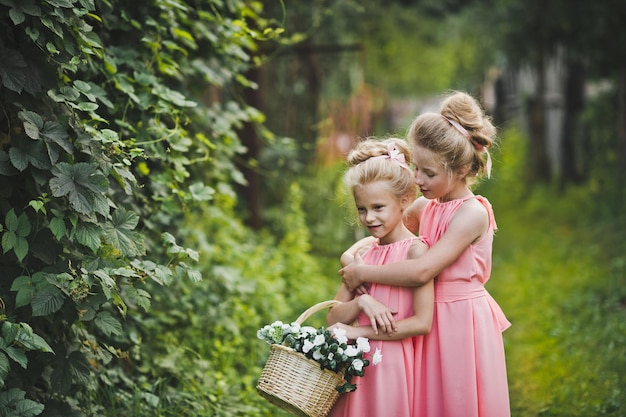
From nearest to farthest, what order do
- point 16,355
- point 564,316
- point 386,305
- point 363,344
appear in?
point 16,355, point 363,344, point 386,305, point 564,316

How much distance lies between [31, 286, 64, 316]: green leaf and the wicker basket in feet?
2.71

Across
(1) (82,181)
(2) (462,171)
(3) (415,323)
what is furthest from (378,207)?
(1) (82,181)

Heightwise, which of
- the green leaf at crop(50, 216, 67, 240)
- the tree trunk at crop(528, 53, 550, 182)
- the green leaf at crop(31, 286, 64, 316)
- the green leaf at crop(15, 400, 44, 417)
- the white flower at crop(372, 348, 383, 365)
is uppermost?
the tree trunk at crop(528, 53, 550, 182)

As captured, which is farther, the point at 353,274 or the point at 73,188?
the point at 353,274

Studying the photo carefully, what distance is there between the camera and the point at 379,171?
3.03 metres

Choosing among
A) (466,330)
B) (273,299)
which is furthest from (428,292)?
(273,299)

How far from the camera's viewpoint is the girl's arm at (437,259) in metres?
2.93

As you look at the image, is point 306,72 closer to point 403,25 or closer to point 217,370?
point 403,25

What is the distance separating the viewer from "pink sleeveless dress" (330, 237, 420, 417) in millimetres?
2965

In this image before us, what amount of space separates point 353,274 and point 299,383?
54cm

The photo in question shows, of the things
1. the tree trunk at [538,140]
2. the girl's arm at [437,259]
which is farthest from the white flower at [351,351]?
the tree trunk at [538,140]

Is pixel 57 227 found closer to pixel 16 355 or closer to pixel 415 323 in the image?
pixel 16 355

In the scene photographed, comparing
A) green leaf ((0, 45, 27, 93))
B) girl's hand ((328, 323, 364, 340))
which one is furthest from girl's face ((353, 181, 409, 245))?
green leaf ((0, 45, 27, 93))

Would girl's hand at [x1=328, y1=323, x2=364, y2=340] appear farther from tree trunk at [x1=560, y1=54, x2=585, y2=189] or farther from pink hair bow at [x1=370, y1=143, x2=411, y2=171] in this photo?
tree trunk at [x1=560, y1=54, x2=585, y2=189]
